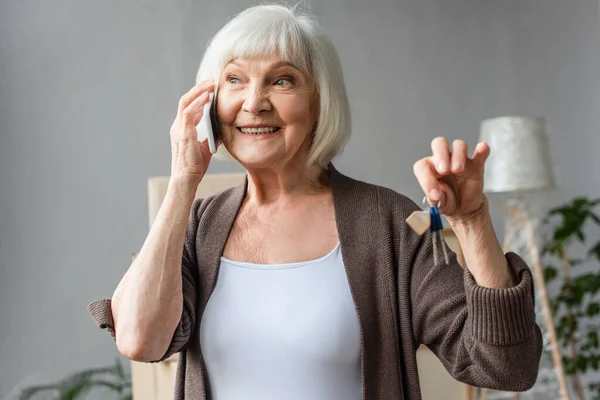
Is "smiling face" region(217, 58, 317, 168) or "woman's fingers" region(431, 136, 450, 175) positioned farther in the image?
"smiling face" region(217, 58, 317, 168)

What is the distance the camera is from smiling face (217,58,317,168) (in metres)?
1.22

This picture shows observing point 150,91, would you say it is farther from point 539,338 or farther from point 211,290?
point 539,338

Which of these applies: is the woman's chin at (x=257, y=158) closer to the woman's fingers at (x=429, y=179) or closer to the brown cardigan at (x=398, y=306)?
the brown cardigan at (x=398, y=306)

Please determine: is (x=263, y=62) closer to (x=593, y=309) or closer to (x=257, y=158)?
(x=257, y=158)

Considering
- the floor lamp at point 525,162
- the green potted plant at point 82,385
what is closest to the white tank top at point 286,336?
the floor lamp at point 525,162

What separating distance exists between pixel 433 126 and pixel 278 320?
2.73 metres

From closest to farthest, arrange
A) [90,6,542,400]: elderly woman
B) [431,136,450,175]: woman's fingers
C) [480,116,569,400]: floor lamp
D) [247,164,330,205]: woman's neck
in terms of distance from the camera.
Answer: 1. [431,136,450,175]: woman's fingers
2. [90,6,542,400]: elderly woman
3. [247,164,330,205]: woman's neck
4. [480,116,569,400]: floor lamp

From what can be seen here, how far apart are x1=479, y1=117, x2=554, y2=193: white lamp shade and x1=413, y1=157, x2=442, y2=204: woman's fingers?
2141 mm

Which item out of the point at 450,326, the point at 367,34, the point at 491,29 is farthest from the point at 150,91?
the point at 450,326

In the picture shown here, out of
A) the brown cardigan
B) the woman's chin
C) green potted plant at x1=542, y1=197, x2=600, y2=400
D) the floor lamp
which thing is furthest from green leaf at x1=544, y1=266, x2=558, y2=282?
the woman's chin

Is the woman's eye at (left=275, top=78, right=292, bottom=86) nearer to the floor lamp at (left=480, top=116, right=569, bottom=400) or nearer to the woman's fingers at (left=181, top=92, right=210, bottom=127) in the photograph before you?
the woman's fingers at (left=181, top=92, right=210, bottom=127)

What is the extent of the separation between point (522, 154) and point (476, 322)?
209 centimetres

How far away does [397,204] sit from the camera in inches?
48.8

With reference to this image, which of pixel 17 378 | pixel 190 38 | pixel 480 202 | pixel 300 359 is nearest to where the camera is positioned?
pixel 480 202
